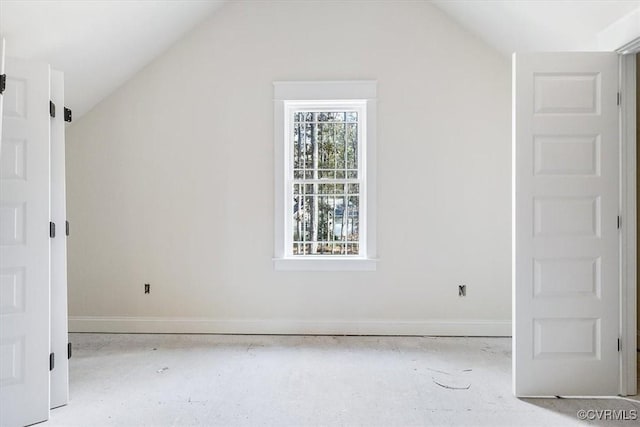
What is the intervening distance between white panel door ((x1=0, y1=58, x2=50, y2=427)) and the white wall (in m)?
1.52

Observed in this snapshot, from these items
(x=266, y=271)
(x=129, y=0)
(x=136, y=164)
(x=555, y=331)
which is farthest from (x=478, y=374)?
(x=129, y=0)

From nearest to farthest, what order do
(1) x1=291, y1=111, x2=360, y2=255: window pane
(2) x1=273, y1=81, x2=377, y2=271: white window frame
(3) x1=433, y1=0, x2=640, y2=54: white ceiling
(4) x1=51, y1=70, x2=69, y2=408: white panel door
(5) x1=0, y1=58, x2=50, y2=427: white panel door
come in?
(5) x1=0, y1=58, x2=50, y2=427: white panel door
(4) x1=51, y1=70, x2=69, y2=408: white panel door
(3) x1=433, y1=0, x2=640, y2=54: white ceiling
(2) x1=273, y1=81, x2=377, y2=271: white window frame
(1) x1=291, y1=111, x2=360, y2=255: window pane

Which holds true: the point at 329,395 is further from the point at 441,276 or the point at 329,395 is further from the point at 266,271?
the point at 441,276

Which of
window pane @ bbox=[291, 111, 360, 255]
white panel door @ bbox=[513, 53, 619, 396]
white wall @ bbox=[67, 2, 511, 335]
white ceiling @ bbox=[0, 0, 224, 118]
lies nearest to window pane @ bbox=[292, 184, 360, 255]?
window pane @ bbox=[291, 111, 360, 255]

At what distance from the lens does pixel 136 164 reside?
3633 millimetres

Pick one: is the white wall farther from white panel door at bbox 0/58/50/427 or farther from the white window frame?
white panel door at bbox 0/58/50/427

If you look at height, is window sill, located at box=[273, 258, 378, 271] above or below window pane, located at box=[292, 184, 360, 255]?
below

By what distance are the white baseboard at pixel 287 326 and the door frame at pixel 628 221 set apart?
3.94 ft

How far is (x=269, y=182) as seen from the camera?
3600 mm

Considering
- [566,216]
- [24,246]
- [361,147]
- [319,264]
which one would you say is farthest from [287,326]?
[566,216]

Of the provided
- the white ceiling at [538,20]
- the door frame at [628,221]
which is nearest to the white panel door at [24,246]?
the white ceiling at [538,20]

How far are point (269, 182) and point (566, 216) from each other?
95.1 inches

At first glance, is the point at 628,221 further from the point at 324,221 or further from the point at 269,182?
the point at 269,182

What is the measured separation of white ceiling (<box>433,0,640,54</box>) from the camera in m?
2.39
